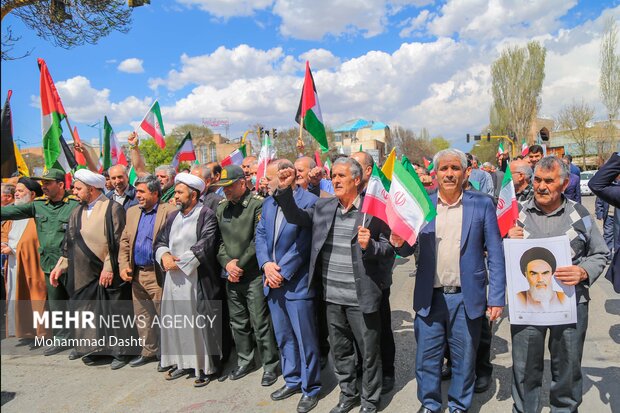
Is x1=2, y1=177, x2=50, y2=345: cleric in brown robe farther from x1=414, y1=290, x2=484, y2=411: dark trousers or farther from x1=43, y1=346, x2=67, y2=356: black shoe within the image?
x1=414, y1=290, x2=484, y2=411: dark trousers

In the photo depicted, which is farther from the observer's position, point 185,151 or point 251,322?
point 185,151

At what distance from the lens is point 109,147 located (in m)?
8.20

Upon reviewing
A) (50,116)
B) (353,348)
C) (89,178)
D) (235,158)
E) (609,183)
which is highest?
(50,116)

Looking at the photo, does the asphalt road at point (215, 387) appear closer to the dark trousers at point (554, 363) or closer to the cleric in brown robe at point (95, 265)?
the cleric in brown robe at point (95, 265)

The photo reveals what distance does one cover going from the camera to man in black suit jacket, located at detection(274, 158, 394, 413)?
11.0 ft

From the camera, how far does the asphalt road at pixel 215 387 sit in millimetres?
3688

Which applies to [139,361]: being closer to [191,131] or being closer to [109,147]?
[109,147]

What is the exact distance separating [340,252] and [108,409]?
8.14ft

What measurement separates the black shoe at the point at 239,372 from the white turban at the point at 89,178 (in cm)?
260

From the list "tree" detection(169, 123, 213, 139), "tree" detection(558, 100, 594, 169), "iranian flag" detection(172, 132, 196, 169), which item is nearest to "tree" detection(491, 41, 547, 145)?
"tree" detection(558, 100, 594, 169)

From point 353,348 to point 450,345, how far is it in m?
0.78

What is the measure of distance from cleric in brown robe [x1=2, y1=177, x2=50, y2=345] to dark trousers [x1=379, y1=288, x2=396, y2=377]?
14.8 feet

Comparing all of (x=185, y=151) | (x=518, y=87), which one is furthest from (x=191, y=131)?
(x=185, y=151)

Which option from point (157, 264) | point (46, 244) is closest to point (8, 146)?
point (157, 264)
